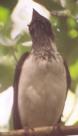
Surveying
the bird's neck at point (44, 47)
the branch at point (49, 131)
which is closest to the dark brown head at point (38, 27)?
the bird's neck at point (44, 47)

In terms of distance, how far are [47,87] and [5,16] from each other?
29 centimetres

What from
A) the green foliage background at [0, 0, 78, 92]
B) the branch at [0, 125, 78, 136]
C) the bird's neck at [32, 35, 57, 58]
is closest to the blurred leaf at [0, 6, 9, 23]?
the green foliage background at [0, 0, 78, 92]

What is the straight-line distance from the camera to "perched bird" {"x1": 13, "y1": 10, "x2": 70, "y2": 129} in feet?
3.94

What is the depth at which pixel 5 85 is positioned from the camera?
53.3 inches

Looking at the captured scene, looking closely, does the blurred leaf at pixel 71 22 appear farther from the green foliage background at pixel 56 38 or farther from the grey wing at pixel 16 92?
the grey wing at pixel 16 92

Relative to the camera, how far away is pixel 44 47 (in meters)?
1.27

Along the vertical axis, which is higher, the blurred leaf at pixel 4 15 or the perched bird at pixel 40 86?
the blurred leaf at pixel 4 15

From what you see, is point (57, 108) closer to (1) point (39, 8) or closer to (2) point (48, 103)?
(2) point (48, 103)

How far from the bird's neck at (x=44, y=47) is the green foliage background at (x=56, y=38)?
0.05 metres

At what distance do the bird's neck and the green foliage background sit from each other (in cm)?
5

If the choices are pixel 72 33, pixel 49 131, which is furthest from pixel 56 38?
pixel 49 131

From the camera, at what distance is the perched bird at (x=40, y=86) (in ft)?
3.94

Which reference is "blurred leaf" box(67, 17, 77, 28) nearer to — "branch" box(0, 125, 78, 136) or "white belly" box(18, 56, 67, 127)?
"white belly" box(18, 56, 67, 127)

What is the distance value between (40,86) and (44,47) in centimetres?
12
